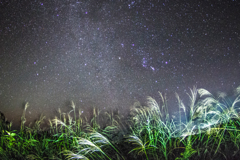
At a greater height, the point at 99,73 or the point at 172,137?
the point at 99,73

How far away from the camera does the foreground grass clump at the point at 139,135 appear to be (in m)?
1.43

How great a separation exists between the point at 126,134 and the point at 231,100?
1.44m

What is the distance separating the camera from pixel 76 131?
73.3 inches

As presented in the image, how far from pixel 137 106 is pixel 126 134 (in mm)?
342

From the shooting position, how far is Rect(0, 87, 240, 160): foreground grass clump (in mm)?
1433

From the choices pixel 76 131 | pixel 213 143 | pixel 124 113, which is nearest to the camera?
pixel 213 143

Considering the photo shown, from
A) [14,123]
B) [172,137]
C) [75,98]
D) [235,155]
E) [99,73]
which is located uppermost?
[99,73]

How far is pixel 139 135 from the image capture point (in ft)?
5.50

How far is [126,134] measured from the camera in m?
1.83

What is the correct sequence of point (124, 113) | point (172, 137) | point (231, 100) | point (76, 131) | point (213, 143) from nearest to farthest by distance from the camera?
point (213, 143), point (172, 137), point (76, 131), point (124, 113), point (231, 100)

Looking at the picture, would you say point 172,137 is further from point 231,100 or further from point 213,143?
point 231,100

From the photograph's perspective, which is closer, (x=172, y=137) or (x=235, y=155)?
(x=235, y=155)

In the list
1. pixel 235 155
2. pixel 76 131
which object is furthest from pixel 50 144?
pixel 235 155

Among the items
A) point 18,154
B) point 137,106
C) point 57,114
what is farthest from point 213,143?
point 18,154
